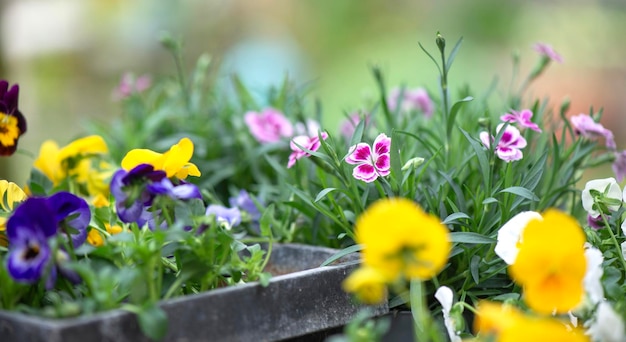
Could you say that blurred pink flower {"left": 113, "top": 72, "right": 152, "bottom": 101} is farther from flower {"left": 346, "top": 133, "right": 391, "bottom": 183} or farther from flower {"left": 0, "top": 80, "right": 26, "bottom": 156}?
flower {"left": 346, "top": 133, "right": 391, "bottom": 183}

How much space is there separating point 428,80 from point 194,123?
3.59 m

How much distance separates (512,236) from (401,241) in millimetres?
247

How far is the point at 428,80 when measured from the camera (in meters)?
4.86

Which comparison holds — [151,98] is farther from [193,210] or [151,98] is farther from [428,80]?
[428,80]

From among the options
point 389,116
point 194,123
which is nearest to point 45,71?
point 194,123

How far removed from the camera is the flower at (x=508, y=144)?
0.90 metres

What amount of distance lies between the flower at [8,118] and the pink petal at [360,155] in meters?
0.42

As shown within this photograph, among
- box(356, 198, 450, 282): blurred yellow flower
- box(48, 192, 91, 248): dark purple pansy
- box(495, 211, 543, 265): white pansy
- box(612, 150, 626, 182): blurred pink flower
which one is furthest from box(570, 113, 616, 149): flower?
box(48, 192, 91, 248): dark purple pansy

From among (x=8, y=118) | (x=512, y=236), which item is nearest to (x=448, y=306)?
(x=512, y=236)

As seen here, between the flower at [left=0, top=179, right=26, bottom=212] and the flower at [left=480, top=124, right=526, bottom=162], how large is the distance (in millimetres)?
552

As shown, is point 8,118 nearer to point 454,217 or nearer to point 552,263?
point 454,217

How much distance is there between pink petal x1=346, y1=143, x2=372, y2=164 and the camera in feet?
2.84

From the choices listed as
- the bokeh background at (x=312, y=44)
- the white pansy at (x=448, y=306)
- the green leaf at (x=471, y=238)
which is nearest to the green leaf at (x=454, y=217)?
the green leaf at (x=471, y=238)

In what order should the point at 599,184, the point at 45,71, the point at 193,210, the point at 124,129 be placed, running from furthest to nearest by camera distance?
the point at 45,71 → the point at 124,129 → the point at 599,184 → the point at 193,210
